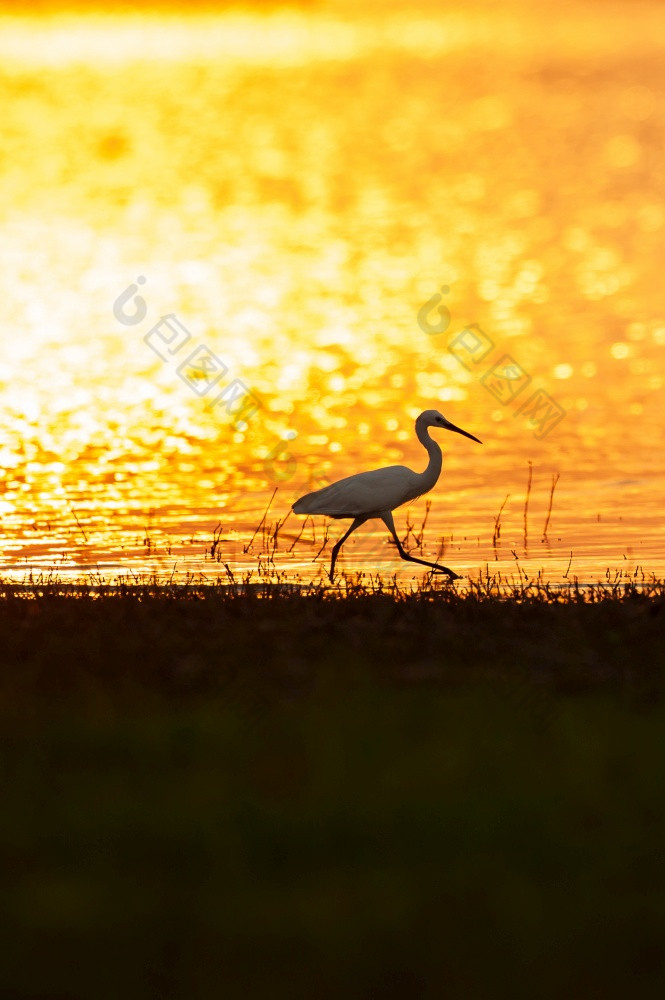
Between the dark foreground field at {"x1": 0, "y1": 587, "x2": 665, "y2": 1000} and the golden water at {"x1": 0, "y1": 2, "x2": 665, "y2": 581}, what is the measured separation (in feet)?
11.5

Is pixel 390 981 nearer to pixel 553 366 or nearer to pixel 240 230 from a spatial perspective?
pixel 553 366

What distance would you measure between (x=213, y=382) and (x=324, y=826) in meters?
17.6

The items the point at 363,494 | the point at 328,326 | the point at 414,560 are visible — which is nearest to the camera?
the point at 363,494

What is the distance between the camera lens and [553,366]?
88.7ft

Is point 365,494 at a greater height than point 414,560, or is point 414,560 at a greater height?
point 365,494

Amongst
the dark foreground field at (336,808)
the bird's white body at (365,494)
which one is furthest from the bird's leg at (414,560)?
the dark foreground field at (336,808)

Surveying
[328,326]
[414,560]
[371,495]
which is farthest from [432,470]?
[328,326]

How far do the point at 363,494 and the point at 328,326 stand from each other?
15.9m

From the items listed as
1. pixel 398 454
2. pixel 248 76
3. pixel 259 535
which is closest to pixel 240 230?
pixel 398 454

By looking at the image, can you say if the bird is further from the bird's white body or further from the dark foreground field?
the dark foreground field

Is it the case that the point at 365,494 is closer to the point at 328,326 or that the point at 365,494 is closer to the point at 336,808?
the point at 336,808

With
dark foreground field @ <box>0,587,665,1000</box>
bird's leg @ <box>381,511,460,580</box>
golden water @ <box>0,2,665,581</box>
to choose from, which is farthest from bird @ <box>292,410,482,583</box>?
dark foreground field @ <box>0,587,665,1000</box>

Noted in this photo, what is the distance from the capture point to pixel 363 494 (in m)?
14.9

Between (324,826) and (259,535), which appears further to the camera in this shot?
(259,535)
